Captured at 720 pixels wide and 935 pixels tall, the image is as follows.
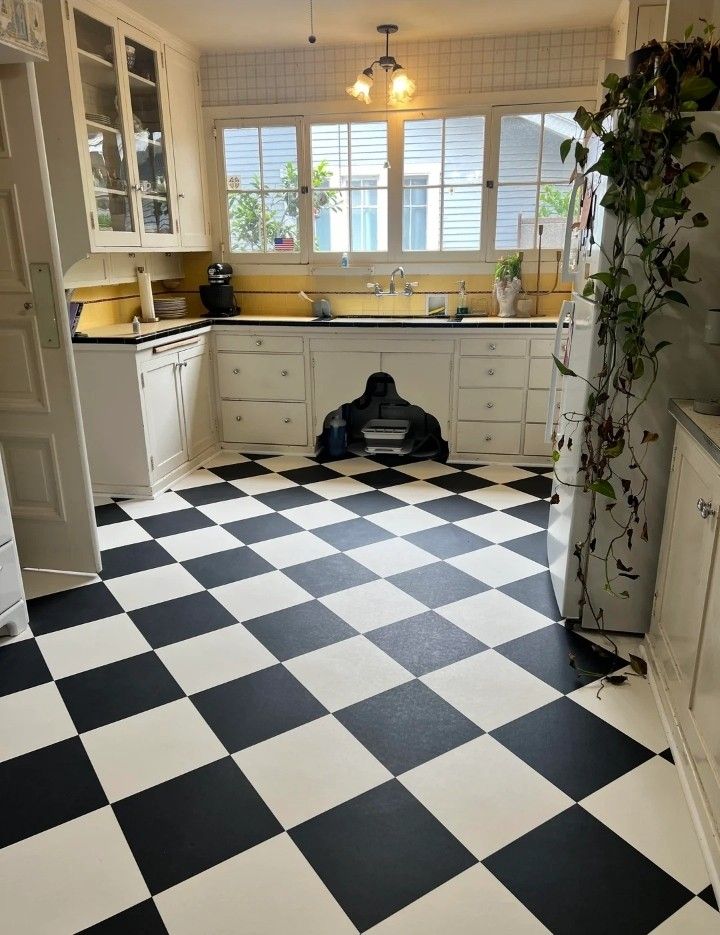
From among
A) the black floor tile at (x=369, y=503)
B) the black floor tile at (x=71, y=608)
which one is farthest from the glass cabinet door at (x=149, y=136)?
the black floor tile at (x=71, y=608)

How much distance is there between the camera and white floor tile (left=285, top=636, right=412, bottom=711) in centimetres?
208

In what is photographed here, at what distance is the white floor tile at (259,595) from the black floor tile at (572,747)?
1015mm

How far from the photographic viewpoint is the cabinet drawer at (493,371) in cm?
408

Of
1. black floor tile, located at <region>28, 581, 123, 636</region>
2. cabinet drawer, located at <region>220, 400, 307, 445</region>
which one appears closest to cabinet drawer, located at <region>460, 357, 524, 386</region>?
cabinet drawer, located at <region>220, 400, 307, 445</region>

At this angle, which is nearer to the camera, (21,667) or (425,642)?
(21,667)

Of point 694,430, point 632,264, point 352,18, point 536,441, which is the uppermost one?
point 352,18

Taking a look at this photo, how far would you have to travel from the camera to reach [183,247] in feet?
14.1

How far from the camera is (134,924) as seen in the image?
1.37 meters

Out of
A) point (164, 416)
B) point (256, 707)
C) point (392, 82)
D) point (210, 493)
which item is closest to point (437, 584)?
point (256, 707)

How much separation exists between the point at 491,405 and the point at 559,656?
7.08ft

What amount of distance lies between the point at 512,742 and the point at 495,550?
4.18 ft

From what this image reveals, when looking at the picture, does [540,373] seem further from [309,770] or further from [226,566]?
[309,770]

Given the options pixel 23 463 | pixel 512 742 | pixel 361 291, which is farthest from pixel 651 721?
pixel 361 291

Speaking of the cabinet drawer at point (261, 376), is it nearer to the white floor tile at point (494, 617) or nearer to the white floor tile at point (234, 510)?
the white floor tile at point (234, 510)
